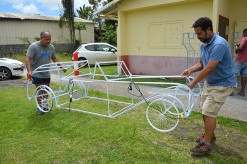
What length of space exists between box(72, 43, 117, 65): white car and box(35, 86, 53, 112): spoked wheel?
9.31m

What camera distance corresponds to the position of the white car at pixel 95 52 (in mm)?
14799

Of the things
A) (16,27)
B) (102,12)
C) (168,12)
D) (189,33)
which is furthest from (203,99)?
(16,27)

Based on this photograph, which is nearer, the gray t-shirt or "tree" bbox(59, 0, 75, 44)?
the gray t-shirt

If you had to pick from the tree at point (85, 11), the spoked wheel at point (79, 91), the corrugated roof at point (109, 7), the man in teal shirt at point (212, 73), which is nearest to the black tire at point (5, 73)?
the corrugated roof at point (109, 7)

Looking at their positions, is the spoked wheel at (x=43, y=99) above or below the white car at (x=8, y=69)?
below

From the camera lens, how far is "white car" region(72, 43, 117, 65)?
14799 millimetres

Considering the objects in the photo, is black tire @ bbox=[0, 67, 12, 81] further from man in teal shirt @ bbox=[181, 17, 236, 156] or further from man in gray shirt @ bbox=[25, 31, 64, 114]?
man in teal shirt @ bbox=[181, 17, 236, 156]

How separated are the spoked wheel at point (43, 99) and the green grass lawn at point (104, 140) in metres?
0.19

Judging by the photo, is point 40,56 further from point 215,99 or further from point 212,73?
point 215,99

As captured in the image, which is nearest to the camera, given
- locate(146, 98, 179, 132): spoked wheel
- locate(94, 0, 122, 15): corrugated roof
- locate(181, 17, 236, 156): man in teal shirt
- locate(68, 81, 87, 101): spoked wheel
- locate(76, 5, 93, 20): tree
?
locate(181, 17, 236, 156): man in teal shirt

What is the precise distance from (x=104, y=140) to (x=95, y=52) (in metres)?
11.3

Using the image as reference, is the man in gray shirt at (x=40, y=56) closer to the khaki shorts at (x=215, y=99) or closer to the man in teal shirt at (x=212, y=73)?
the man in teal shirt at (x=212, y=73)

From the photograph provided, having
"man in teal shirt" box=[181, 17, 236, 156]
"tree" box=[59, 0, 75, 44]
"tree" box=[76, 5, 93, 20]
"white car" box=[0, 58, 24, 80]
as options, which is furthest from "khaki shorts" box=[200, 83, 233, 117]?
"tree" box=[76, 5, 93, 20]

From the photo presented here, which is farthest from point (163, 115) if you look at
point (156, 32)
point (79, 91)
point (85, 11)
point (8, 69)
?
point (85, 11)
